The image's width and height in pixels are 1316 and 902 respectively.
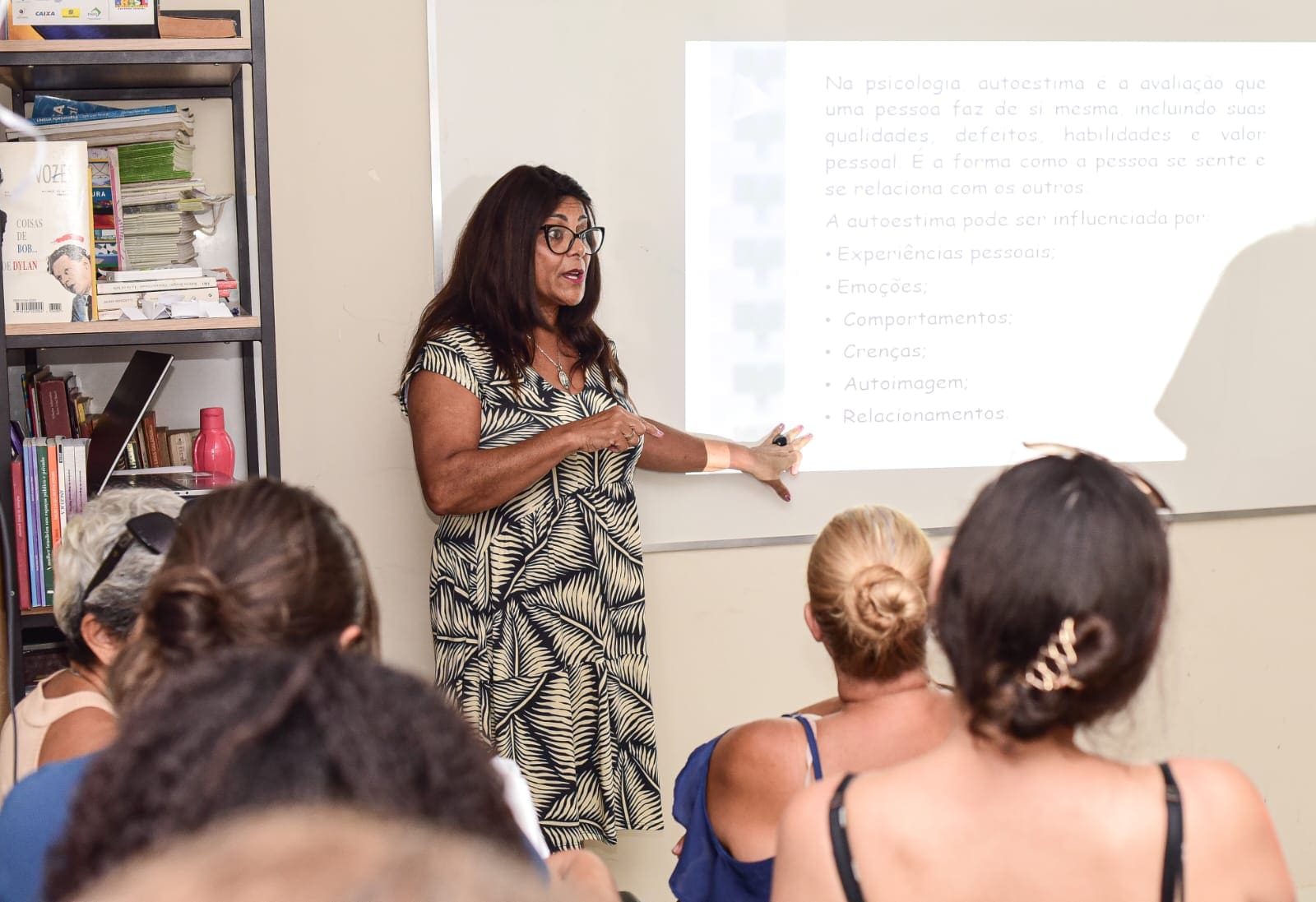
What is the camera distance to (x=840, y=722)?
1456 millimetres

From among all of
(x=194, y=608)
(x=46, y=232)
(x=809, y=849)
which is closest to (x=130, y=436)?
(x=46, y=232)

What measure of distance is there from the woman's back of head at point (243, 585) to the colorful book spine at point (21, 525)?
42.8 inches

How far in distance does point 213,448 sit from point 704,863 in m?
1.32

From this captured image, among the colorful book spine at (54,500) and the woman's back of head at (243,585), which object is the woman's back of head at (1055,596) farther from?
the colorful book spine at (54,500)

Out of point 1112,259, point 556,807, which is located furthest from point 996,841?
point 1112,259

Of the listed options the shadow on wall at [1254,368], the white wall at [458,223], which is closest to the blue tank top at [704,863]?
the white wall at [458,223]

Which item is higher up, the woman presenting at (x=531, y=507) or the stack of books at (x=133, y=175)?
the stack of books at (x=133, y=175)

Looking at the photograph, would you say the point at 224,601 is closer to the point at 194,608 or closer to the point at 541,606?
the point at 194,608

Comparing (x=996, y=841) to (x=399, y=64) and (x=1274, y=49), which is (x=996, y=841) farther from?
(x=1274, y=49)

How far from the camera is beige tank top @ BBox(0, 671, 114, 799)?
4.46 feet

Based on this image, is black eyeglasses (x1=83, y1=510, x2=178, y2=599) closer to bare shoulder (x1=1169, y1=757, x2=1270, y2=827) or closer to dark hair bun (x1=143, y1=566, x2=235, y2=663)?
dark hair bun (x1=143, y1=566, x2=235, y2=663)

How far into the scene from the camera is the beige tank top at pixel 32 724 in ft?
4.46

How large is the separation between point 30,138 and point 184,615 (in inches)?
63.6

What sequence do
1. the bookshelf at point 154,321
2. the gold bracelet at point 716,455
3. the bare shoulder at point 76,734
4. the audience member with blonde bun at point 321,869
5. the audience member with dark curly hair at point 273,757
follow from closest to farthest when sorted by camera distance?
the audience member with blonde bun at point 321,869 → the audience member with dark curly hair at point 273,757 → the bare shoulder at point 76,734 → the bookshelf at point 154,321 → the gold bracelet at point 716,455
